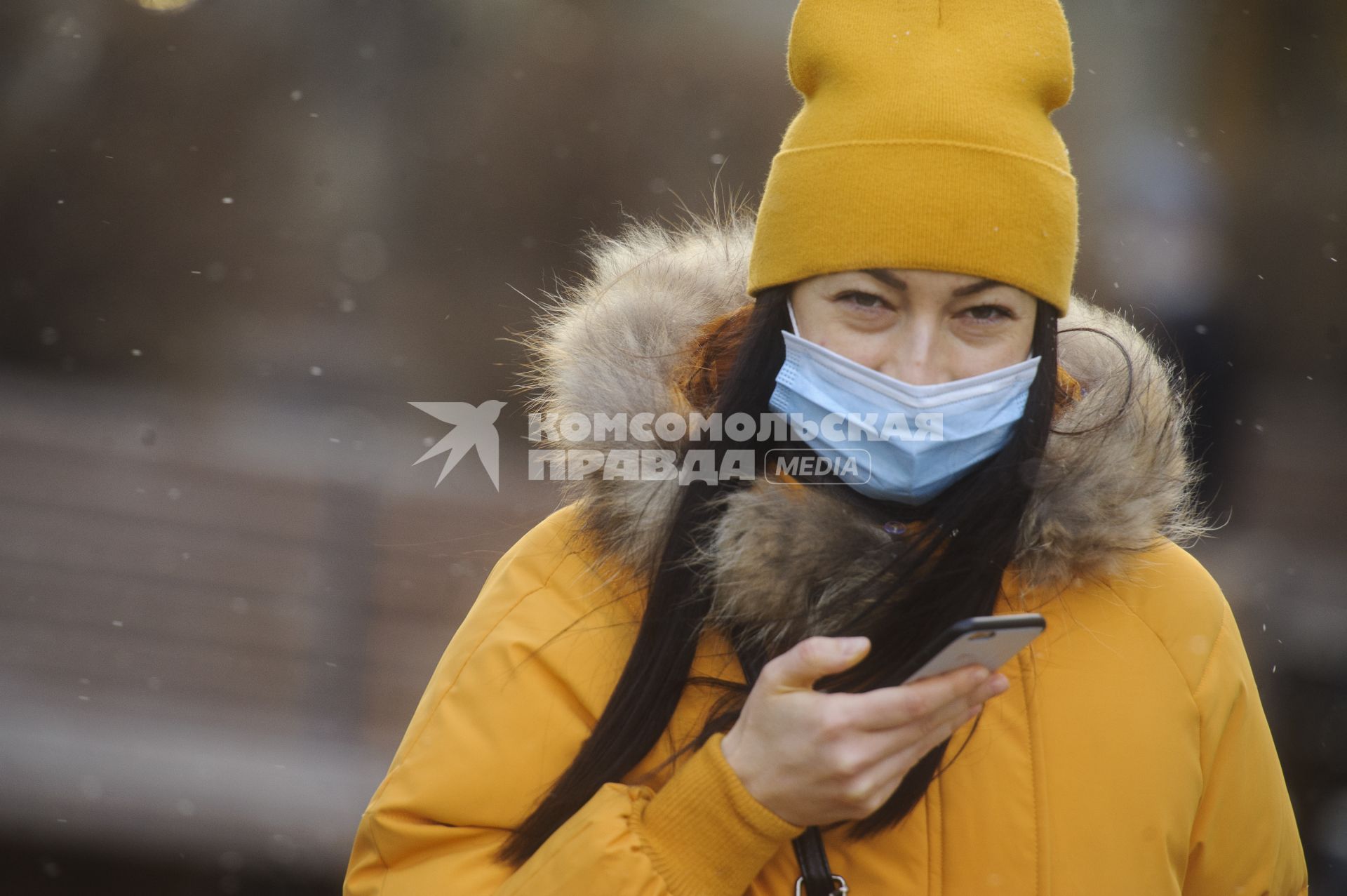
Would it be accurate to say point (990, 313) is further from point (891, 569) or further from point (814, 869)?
point (814, 869)

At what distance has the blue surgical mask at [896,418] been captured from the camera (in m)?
1.75

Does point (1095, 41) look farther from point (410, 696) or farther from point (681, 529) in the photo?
point (681, 529)

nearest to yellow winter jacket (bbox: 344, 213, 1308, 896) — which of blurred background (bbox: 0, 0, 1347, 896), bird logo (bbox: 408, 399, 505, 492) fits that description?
blurred background (bbox: 0, 0, 1347, 896)

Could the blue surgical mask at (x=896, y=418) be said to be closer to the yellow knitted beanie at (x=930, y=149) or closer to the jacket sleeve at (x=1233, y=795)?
the yellow knitted beanie at (x=930, y=149)

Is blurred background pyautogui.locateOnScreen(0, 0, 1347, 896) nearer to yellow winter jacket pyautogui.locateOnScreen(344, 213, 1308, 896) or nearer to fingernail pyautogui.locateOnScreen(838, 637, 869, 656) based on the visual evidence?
yellow winter jacket pyautogui.locateOnScreen(344, 213, 1308, 896)

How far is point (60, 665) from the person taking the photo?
530 cm

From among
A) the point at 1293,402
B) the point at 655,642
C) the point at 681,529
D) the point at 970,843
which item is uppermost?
the point at 681,529

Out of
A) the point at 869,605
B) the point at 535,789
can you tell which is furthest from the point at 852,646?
the point at 535,789

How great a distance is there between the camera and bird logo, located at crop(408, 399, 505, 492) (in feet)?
21.0

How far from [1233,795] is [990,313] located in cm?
80

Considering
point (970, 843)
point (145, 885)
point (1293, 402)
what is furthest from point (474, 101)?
point (970, 843)

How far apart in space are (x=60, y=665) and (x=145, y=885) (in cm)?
108

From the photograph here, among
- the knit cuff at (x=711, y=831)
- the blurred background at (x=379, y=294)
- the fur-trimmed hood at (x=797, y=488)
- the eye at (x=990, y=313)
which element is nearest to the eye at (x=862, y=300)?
the eye at (x=990, y=313)

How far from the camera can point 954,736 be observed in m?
1.73
